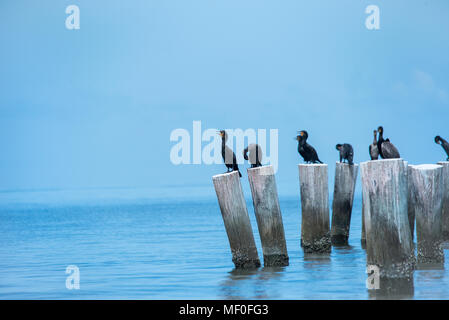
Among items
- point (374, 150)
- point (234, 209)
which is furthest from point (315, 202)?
point (374, 150)

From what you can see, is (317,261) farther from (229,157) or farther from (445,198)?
(445,198)

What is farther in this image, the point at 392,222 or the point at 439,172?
the point at 439,172

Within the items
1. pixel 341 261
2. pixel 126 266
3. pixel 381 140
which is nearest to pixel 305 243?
pixel 341 261

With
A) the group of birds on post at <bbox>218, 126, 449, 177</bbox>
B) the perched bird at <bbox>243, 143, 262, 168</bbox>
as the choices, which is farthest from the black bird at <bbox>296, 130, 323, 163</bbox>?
the perched bird at <bbox>243, 143, 262, 168</bbox>

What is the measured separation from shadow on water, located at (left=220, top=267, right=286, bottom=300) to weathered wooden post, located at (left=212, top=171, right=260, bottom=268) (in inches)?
18.8

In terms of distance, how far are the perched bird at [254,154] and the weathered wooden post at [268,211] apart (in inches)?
50.4

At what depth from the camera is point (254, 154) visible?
1288 centimetres

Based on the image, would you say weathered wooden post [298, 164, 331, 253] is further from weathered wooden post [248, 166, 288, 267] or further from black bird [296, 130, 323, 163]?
black bird [296, 130, 323, 163]

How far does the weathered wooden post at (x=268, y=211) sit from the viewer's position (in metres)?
11.4

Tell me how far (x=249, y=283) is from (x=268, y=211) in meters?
1.24

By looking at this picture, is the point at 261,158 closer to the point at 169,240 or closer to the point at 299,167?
the point at 299,167

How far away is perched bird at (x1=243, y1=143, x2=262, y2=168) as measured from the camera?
1284cm
